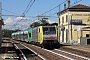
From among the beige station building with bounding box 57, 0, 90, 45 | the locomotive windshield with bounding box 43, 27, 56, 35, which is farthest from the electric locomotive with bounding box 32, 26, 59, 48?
the beige station building with bounding box 57, 0, 90, 45

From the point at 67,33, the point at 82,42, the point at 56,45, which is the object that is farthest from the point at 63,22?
Result: the point at 56,45

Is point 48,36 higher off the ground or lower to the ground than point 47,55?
higher

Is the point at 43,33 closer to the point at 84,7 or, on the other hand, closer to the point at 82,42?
the point at 82,42

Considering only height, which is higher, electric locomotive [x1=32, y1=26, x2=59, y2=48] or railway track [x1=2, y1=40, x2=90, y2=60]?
electric locomotive [x1=32, y1=26, x2=59, y2=48]

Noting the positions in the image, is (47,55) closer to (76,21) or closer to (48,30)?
(48,30)

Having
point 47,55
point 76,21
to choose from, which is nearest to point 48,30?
point 47,55

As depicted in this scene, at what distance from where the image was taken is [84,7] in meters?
64.1

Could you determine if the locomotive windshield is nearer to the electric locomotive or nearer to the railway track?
the electric locomotive

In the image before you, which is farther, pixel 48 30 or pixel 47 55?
pixel 48 30

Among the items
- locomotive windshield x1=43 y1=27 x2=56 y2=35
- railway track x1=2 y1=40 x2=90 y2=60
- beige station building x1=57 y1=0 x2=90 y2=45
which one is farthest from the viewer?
beige station building x1=57 y1=0 x2=90 y2=45

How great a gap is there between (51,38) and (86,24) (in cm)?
3270

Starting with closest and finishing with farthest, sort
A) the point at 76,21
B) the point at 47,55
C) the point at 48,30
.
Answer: the point at 47,55, the point at 48,30, the point at 76,21

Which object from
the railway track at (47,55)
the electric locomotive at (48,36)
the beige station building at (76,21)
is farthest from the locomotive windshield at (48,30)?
the beige station building at (76,21)

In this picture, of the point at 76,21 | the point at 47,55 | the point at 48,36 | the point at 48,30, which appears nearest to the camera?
the point at 47,55
